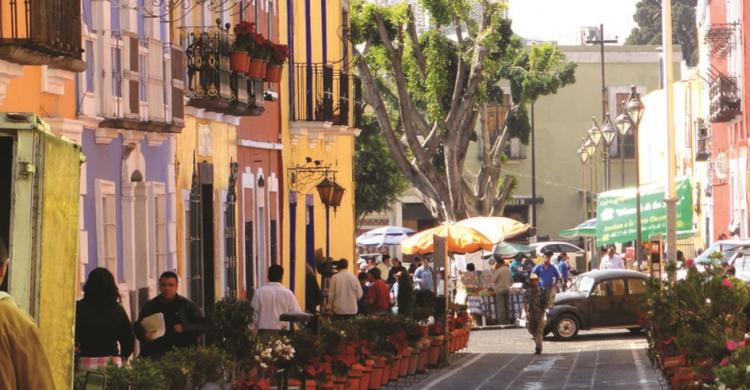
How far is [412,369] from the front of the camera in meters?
28.1

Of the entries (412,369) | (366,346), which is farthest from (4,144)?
(412,369)

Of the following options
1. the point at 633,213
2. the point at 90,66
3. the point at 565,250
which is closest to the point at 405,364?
the point at 90,66

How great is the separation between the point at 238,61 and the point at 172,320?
11565 millimetres

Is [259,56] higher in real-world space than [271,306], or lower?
higher

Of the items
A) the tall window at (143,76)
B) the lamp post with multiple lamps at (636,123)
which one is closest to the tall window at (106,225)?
the tall window at (143,76)

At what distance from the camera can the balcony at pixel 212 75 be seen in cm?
2759

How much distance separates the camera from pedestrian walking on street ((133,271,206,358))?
57.5 ft

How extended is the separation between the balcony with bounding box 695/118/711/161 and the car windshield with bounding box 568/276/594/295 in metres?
27.4

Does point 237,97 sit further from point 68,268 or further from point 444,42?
point 444,42

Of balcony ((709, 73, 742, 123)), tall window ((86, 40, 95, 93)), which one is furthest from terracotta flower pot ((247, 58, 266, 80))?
balcony ((709, 73, 742, 123))

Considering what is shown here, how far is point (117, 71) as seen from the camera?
23.2 m

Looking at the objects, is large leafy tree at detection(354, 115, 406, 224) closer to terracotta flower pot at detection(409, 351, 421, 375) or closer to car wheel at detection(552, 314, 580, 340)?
car wheel at detection(552, 314, 580, 340)

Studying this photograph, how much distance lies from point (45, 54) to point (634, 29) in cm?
11320

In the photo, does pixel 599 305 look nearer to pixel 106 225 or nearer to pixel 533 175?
pixel 106 225
